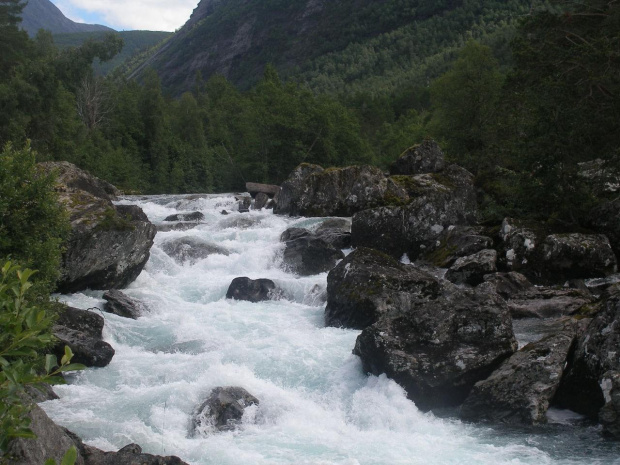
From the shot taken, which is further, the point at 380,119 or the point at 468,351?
the point at 380,119

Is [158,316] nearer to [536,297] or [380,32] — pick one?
[536,297]

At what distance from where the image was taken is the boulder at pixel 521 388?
1023 cm

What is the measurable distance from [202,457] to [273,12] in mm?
206504

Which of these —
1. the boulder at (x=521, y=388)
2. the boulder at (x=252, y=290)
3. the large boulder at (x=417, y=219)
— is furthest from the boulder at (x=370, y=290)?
the large boulder at (x=417, y=219)

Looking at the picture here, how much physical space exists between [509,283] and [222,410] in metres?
10.5

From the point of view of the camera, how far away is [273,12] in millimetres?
199375

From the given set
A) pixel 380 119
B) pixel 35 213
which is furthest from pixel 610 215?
pixel 380 119

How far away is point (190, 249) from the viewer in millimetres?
22516

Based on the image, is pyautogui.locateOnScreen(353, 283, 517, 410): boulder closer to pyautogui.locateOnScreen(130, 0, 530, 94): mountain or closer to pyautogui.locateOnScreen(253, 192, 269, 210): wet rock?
pyautogui.locateOnScreen(253, 192, 269, 210): wet rock

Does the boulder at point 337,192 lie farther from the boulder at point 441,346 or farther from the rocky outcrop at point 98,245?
the boulder at point 441,346

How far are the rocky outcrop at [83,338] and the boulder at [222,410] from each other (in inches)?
137

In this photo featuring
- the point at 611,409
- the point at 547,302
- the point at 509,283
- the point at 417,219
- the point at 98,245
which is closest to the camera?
the point at 611,409

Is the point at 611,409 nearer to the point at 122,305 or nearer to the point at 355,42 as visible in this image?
the point at 122,305

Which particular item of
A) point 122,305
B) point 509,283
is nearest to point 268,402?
point 122,305
